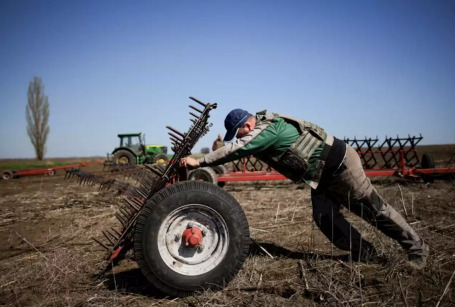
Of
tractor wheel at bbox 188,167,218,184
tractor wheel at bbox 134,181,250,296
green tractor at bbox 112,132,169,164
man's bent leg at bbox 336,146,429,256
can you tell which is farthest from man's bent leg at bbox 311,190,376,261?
green tractor at bbox 112,132,169,164

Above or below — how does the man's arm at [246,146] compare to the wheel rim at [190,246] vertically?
above

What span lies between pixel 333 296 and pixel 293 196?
16.7 feet

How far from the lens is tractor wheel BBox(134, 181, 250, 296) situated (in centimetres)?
204

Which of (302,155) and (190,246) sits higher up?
(302,155)

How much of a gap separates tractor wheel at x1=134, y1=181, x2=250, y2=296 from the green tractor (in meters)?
15.0

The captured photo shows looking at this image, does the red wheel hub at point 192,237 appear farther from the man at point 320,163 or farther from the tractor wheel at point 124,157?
the tractor wheel at point 124,157

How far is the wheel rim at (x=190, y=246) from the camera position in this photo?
212 cm

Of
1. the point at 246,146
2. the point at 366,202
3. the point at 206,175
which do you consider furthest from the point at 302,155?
the point at 206,175

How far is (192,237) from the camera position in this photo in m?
2.10

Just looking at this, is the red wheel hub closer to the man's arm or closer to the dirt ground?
the dirt ground

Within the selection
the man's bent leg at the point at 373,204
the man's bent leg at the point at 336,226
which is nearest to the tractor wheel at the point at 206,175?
the man's bent leg at the point at 336,226

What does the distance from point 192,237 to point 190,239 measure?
2cm

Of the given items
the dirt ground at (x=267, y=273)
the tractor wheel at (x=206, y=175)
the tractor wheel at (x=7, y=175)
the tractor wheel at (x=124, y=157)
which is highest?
the tractor wheel at (x=124, y=157)

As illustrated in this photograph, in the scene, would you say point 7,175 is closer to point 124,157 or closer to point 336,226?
point 124,157
